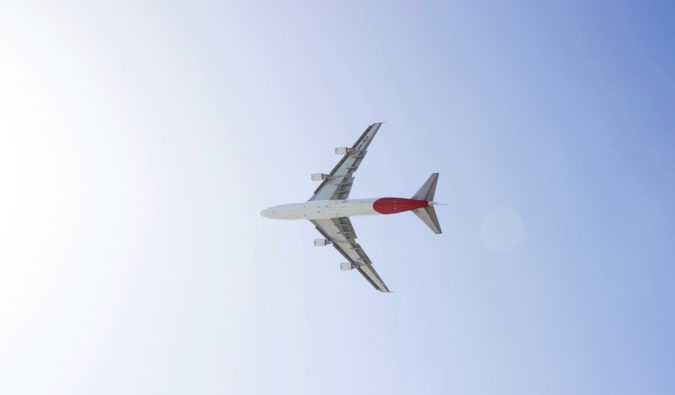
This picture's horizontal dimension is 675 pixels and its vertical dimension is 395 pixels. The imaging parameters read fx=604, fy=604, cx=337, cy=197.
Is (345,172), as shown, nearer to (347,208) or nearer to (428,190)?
(347,208)

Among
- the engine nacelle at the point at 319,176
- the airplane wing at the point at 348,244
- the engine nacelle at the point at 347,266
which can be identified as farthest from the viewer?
the engine nacelle at the point at 347,266

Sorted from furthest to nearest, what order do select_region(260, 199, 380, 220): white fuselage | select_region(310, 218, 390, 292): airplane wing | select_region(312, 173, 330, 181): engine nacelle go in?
1. select_region(310, 218, 390, 292): airplane wing
2. select_region(312, 173, 330, 181): engine nacelle
3. select_region(260, 199, 380, 220): white fuselage

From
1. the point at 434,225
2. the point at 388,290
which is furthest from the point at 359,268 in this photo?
the point at 434,225

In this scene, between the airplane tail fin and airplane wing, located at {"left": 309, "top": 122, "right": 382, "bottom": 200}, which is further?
airplane wing, located at {"left": 309, "top": 122, "right": 382, "bottom": 200}

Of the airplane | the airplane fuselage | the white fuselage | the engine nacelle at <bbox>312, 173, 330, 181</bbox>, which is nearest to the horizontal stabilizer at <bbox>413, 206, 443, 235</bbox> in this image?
the airplane

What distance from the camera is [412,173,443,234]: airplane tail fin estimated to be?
233 feet

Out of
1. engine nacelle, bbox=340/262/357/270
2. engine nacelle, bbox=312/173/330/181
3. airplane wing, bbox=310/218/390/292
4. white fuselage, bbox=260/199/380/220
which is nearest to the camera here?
white fuselage, bbox=260/199/380/220

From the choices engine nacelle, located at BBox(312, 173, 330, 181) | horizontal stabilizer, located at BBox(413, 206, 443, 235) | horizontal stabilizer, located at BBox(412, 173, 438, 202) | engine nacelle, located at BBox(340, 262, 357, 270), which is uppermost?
engine nacelle, located at BBox(312, 173, 330, 181)

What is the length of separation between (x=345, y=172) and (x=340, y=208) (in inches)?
233

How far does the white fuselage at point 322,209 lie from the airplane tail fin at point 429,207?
5.50 m

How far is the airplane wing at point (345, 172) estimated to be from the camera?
8019 cm

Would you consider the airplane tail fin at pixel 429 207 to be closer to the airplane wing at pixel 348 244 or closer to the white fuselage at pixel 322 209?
the white fuselage at pixel 322 209

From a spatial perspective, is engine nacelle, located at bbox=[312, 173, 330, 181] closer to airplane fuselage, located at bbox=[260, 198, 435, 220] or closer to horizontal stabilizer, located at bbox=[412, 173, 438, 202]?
airplane fuselage, located at bbox=[260, 198, 435, 220]

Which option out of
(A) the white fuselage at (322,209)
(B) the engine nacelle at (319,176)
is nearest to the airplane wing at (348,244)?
(A) the white fuselage at (322,209)
